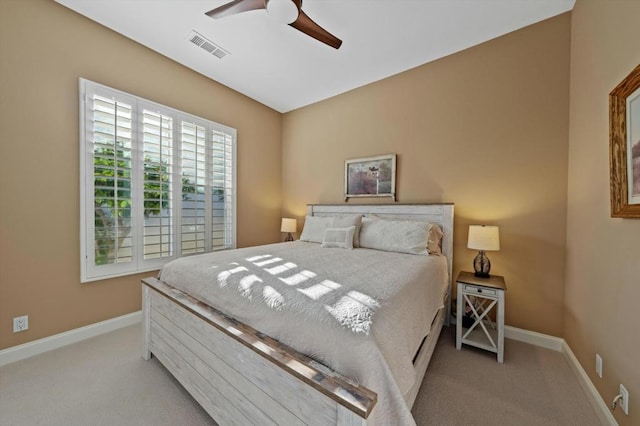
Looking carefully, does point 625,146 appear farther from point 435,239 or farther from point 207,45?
point 207,45

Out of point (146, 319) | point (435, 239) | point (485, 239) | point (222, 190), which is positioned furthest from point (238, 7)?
point (485, 239)

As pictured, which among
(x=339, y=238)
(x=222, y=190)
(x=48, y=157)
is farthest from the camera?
(x=222, y=190)

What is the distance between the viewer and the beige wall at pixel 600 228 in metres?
1.33

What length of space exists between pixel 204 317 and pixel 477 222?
2769mm

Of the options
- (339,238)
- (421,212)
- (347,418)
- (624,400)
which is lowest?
(624,400)

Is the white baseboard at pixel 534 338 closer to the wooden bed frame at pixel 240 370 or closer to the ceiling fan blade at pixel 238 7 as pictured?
the wooden bed frame at pixel 240 370

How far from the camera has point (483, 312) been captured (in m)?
2.26

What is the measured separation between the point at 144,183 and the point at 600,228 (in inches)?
161

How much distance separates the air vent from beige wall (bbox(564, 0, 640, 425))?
335 centimetres

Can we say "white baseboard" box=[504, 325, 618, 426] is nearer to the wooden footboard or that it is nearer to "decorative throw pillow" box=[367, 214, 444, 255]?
"decorative throw pillow" box=[367, 214, 444, 255]

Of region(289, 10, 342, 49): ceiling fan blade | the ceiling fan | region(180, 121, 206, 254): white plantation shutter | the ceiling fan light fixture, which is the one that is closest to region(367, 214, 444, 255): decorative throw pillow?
region(289, 10, 342, 49): ceiling fan blade

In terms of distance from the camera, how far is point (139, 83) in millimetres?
2764

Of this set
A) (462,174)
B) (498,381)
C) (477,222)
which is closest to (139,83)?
(462,174)

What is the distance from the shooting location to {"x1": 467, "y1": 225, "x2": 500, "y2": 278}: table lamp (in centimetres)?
226
